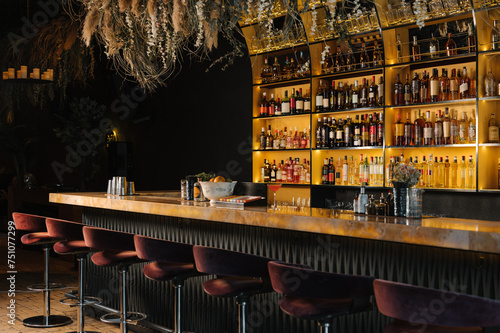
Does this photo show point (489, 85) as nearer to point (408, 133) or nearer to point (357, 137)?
point (408, 133)

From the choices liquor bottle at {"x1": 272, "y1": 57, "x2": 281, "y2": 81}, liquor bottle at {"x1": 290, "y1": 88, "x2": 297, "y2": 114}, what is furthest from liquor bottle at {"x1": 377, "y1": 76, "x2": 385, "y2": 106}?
liquor bottle at {"x1": 272, "y1": 57, "x2": 281, "y2": 81}

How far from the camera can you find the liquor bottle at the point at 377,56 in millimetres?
5273

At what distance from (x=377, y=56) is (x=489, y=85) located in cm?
115

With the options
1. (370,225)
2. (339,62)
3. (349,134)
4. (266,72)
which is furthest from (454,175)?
(370,225)

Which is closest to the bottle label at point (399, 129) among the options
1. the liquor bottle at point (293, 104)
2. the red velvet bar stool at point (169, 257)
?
the liquor bottle at point (293, 104)

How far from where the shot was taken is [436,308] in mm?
2045

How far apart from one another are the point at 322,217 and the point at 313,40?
10.8 ft

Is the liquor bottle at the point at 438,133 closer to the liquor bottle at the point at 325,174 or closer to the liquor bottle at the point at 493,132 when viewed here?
the liquor bottle at the point at 493,132

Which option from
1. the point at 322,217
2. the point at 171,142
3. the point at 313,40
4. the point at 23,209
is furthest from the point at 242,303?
the point at 23,209

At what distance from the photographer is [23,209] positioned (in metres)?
9.14

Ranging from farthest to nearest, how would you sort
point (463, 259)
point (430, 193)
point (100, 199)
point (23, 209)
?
point (23, 209) < point (430, 193) < point (100, 199) < point (463, 259)

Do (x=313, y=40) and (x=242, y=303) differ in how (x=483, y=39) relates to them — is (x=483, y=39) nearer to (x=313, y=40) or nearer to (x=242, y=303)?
(x=313, y=40)

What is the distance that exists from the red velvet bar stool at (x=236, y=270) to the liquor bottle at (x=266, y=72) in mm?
3594

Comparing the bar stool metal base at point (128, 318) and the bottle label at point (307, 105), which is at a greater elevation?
the bottle label at point (307, 105)
